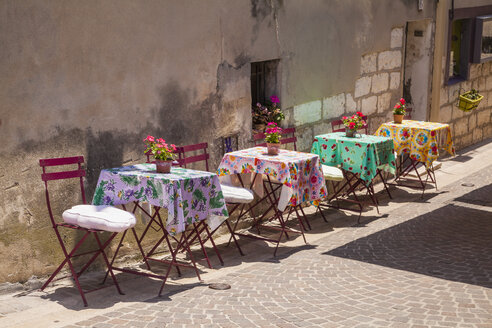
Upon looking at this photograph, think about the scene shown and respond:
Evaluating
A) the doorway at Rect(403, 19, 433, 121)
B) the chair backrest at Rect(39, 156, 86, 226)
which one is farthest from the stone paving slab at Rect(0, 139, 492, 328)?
the doorway at Rect(403, 19, 433, 121)

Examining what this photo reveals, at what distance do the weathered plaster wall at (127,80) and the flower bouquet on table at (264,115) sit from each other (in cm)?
19

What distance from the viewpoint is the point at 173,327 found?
5090 millimetres

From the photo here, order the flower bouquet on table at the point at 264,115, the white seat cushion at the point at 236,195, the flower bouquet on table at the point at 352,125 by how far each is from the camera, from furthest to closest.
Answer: the flower bouquet on table at the point at 352,125 → the flower bouquet on table at the point at 264,115 → the white seat cushion at the point at 236,195

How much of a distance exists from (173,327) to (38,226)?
5.65ft

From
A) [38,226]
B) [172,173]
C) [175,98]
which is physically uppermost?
[175,98]

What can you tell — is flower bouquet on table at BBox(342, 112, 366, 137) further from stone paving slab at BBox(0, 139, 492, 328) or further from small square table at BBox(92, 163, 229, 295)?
small square table at BBox(92, 163, 229, 295)

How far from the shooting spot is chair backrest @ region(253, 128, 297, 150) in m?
7.93

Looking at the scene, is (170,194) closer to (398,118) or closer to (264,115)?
(264,115)

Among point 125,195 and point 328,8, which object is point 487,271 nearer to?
point 125,195

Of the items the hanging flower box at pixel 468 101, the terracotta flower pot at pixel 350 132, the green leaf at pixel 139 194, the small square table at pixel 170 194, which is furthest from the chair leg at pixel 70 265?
the hanging flower box at pixel 468 101

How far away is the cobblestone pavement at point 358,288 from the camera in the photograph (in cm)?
525

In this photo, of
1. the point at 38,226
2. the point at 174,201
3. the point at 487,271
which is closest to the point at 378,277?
the point at 487,271

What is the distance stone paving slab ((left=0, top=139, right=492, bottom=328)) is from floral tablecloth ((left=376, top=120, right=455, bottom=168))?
4.69 feet

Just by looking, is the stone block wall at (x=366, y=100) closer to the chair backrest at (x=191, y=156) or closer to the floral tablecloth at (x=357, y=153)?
the floral tablecloth at (x=357, y=153)
